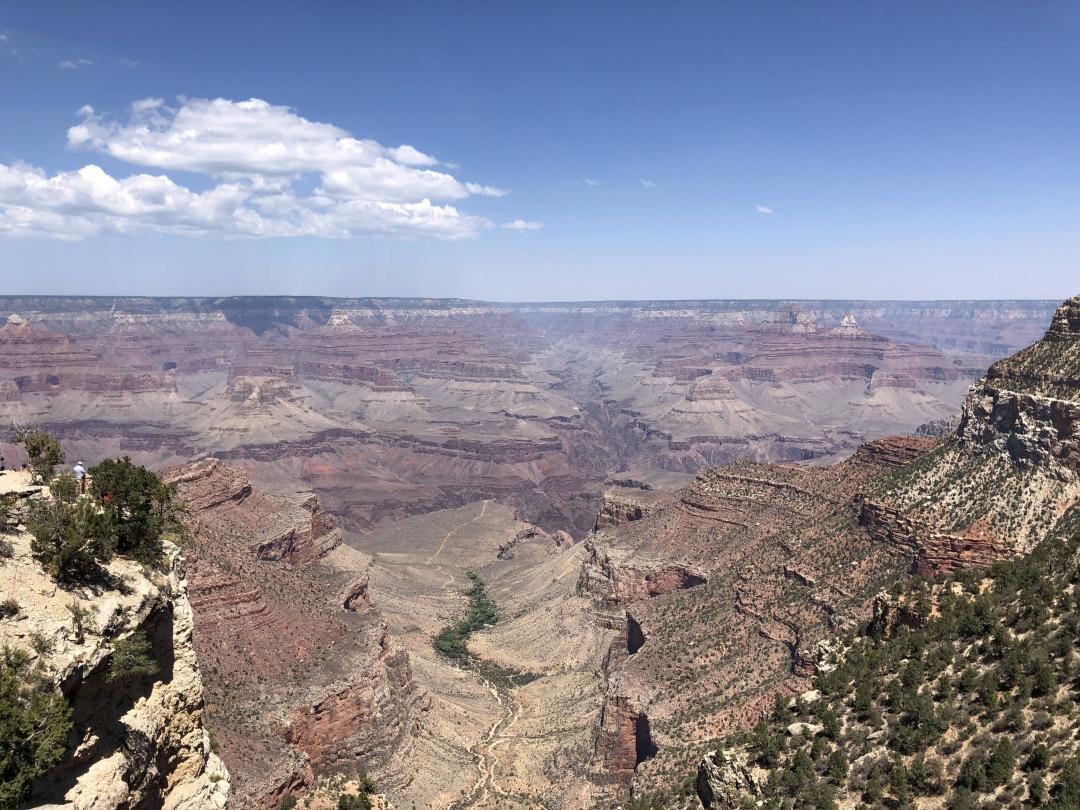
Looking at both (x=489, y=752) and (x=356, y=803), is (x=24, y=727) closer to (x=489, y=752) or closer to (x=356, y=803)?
(x=356, y=803)

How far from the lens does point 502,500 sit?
597 feet

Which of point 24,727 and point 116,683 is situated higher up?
point 24,727

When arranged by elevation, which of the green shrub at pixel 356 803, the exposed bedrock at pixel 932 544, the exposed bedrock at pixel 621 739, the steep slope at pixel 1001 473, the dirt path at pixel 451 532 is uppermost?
the steep slope at pixel 1001 473

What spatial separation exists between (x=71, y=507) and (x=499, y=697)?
5517 cm

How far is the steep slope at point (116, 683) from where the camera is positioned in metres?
12.6

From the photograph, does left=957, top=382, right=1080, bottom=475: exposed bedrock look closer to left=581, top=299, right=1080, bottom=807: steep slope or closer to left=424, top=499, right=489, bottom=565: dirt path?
left=581, top=299, right=1080, bottom=807: steep slope

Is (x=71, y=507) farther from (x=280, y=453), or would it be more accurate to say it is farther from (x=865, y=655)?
(x=280, y=453)

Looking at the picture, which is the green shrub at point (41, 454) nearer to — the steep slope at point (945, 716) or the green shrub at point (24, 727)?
the green shrub at point (24, 727)

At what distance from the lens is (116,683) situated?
45.9ft

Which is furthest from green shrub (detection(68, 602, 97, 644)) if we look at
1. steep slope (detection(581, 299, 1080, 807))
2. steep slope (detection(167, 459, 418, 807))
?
steep slope (detection(581, 299, 1080, 807))

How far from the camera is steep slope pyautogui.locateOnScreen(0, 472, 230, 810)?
41.3ft

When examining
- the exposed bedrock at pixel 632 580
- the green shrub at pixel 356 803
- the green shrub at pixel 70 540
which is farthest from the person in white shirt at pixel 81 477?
the exposed bedrock at pixel 632 580

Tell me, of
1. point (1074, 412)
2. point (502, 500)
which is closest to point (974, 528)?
point (1074, 412)

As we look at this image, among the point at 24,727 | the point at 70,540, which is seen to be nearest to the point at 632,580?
the point at 70,540
